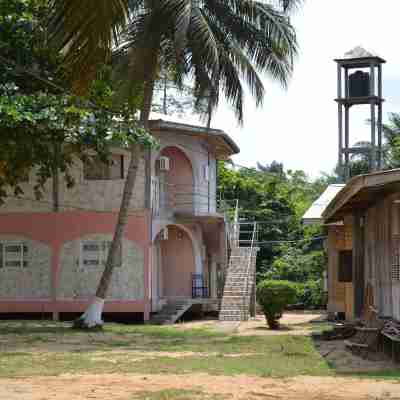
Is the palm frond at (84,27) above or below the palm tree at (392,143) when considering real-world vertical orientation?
below

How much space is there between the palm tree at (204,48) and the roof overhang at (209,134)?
110 inches

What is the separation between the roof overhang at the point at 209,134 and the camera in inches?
1224

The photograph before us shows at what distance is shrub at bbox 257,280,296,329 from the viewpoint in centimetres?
2631

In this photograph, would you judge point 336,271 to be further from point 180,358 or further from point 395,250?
point 180,358

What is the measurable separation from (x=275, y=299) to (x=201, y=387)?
46.8ft

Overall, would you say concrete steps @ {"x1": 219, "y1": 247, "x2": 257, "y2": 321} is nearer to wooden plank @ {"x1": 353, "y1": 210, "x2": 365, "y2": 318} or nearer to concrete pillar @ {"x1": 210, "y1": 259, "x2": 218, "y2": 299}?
concrete pillar @ {"x1": 210, "y1": 259, "x2": 218, "y2": 299}

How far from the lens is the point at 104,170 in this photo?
30.8 metres

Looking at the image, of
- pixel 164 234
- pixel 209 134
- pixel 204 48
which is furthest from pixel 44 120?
pixel 209 134

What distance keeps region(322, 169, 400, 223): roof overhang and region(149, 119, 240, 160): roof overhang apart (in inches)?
347

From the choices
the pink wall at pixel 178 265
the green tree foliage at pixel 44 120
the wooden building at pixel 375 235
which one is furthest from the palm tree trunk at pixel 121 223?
the green tree foliage at pixel 44 120

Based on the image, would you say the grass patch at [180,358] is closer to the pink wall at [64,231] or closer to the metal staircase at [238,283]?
the pink wall at [64,231]

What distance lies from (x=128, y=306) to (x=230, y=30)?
32.0ft

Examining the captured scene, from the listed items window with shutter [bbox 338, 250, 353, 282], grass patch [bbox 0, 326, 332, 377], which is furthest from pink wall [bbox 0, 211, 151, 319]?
grass patch [bbox 0, 326, 332, 377]

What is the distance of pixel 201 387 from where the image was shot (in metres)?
12.4
